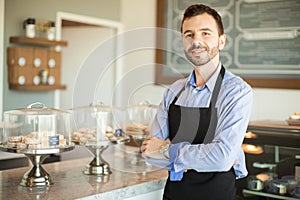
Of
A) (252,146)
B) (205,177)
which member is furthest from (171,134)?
(252,146)

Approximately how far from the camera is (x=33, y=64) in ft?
14.3

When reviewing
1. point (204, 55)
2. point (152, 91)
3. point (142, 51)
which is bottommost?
point (152, 91)

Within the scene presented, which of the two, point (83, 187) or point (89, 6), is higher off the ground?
point (89, 6)

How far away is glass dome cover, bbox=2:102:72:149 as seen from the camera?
2.03m

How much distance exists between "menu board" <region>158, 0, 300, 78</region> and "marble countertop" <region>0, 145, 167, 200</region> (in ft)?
5.39

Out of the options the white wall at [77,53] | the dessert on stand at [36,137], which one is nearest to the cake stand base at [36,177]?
the dessert on stand at [36,137]

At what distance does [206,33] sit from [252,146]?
48.2 inches

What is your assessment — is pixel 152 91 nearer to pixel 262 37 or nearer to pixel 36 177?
pixel 262 37

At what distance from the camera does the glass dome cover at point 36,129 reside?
2027 millimetres

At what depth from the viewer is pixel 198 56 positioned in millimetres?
1809

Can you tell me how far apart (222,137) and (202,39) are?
0.40m

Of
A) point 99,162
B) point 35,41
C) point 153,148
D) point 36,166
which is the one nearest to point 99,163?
point 99,162

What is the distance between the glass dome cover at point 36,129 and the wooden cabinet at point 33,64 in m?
2.09

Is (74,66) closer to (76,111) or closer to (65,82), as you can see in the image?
(65,82)
